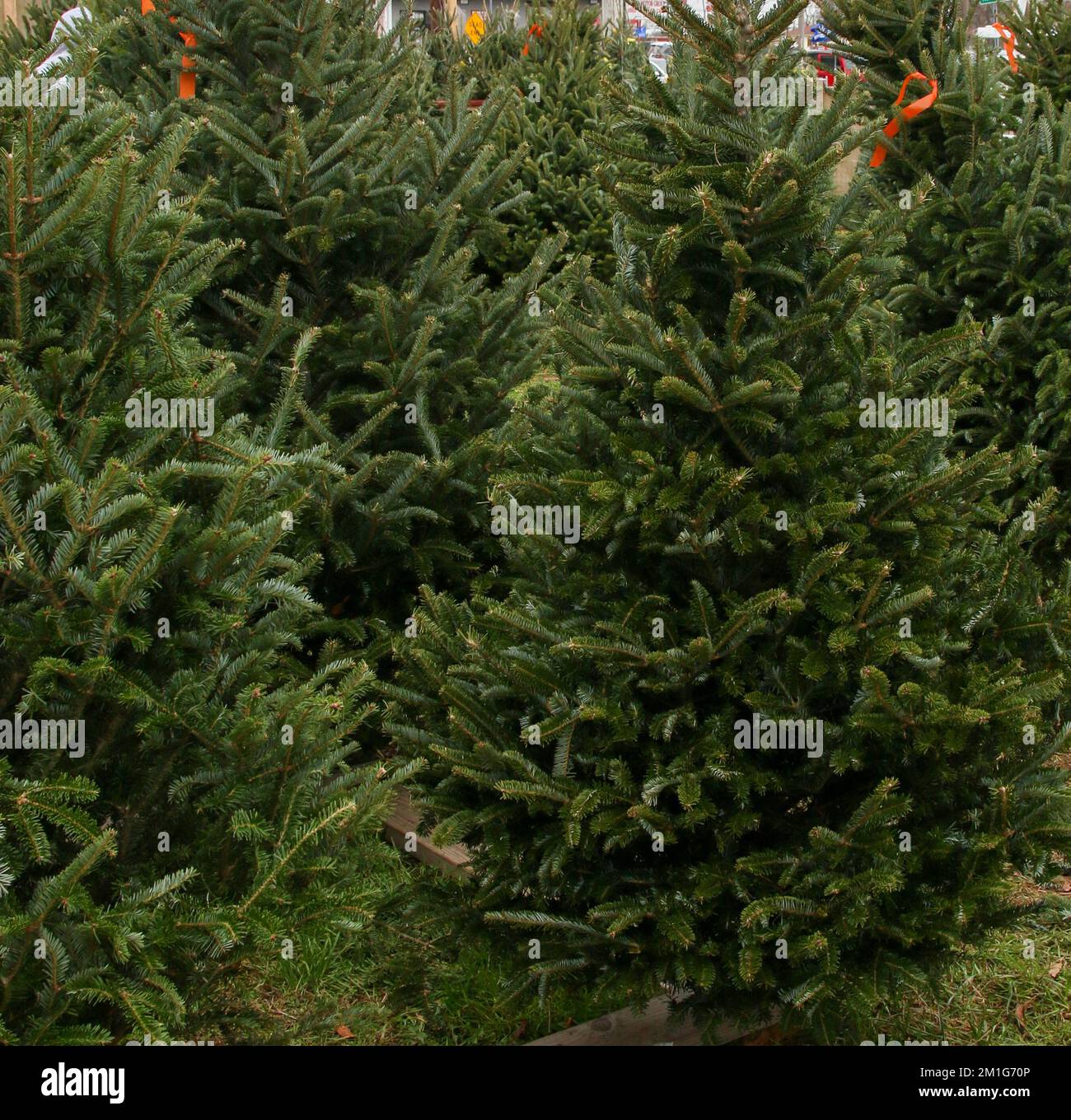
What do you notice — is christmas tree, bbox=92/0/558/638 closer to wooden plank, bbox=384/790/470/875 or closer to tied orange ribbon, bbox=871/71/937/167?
wooden plank, bbox=384/790/470/875

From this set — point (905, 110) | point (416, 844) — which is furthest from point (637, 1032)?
point (905, 110)

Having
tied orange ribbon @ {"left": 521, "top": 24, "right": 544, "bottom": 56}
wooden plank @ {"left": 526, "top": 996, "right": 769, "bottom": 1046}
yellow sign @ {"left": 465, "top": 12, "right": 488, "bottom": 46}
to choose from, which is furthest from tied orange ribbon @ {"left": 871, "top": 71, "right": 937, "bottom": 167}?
yellow sign @ {"left": 465, "top": 12, "right": 488, "bottom": 46}

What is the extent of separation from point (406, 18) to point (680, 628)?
3932 millimetres

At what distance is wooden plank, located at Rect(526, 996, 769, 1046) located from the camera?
3590 mm

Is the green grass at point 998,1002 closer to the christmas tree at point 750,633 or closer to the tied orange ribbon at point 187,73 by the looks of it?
the christmas tree at point 750,633

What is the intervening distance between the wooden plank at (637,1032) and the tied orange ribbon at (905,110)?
4009 mm

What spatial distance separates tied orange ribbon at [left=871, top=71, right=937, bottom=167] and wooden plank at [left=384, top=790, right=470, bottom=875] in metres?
3.68

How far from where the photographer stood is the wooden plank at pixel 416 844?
4.30 meters

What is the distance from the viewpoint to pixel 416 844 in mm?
4578

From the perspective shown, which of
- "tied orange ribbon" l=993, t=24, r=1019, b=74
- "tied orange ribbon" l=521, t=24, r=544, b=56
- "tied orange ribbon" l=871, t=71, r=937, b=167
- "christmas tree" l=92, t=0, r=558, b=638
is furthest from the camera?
"tied orange ribbon" l=521, t=24, r=544, b=56

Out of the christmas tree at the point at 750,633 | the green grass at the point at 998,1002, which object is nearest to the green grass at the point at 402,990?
the christmas tree at the point at 750,633

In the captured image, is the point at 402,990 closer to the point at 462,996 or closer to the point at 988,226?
the point at 462,996

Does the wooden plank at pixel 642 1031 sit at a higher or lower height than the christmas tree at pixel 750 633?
lower

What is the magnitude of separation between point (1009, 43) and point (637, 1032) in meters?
6.24
